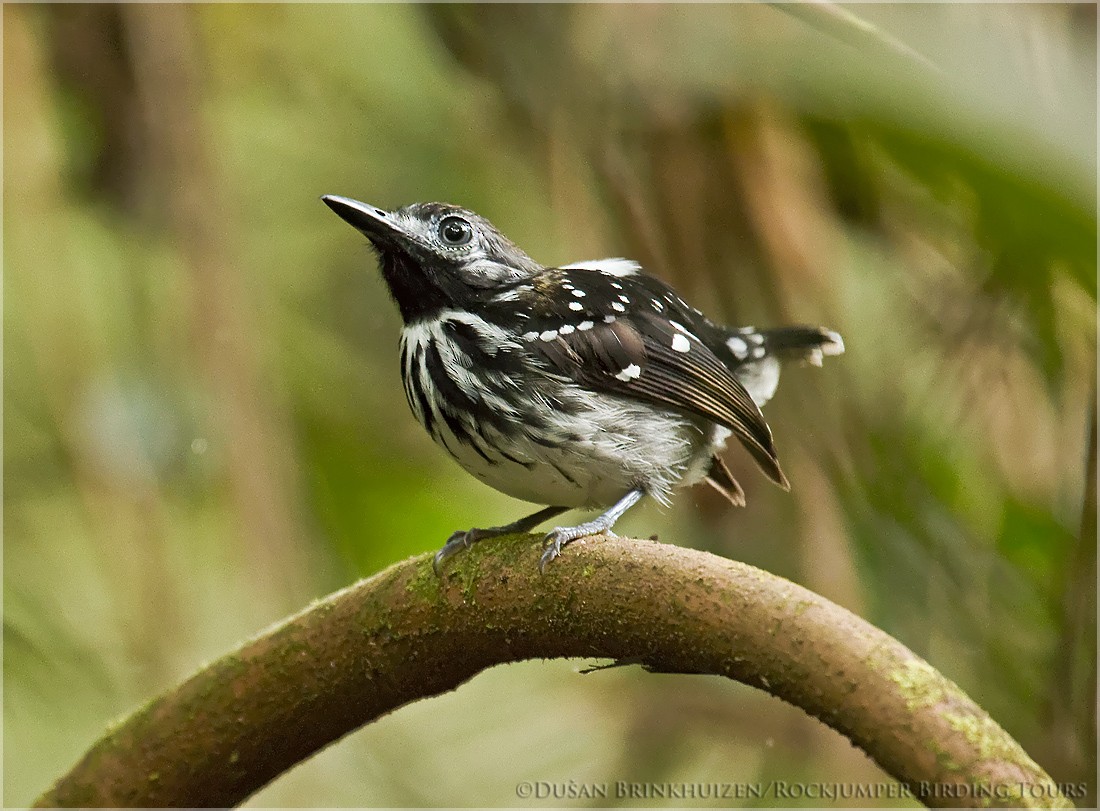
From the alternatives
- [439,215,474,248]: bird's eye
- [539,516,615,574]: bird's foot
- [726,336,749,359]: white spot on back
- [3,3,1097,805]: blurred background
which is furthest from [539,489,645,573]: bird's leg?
[439,215,474,248]: bird's eye

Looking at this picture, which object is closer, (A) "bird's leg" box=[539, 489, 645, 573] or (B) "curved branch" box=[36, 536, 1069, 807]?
(B) "curved branch" box=[36, 536, 1069, 807]

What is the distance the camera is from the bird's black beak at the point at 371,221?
3.15 m

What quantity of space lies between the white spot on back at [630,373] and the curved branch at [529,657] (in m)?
0.66

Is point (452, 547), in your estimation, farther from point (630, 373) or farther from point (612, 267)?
point (612, 267)

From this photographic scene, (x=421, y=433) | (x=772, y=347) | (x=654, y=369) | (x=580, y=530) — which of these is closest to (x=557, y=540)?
(x=580, y=530)

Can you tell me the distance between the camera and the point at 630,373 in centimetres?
310

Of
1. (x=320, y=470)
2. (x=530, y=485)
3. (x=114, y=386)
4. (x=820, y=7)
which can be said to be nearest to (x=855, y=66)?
(x=820, y=7)

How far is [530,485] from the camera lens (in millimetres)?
3010

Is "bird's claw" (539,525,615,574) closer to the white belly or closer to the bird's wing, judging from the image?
the white belly

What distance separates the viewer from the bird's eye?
3330 millimetres

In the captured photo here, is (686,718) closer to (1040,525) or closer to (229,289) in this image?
(1040,525)

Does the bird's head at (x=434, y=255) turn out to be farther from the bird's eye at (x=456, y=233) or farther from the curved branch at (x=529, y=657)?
the curved branch at (x=529, y=657)

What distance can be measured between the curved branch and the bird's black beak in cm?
105

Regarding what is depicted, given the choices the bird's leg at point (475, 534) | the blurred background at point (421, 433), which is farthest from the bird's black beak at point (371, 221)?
the blurred background at point (421, 433)
